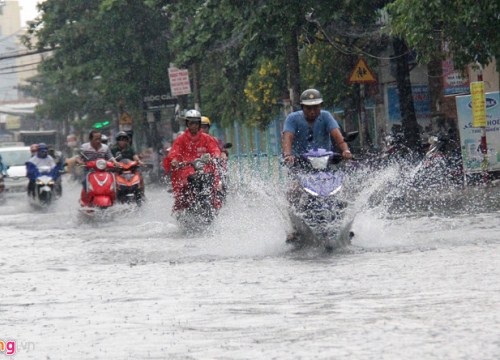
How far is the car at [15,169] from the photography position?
39.7 meters

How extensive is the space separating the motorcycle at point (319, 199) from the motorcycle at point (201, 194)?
15.0 feet

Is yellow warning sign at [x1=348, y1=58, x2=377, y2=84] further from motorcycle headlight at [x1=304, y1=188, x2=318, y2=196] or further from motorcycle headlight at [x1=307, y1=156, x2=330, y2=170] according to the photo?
motorcycle headlight at [x1=304, y1=188, x2=318, y2=196]

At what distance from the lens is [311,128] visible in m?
13.5

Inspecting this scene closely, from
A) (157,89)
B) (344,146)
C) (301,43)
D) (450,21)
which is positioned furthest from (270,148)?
(344,146)

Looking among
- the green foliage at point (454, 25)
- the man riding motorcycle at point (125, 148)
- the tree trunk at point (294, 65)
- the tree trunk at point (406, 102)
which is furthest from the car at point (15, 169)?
the green foliage at point (454, 25)

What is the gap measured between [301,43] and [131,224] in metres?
12.8

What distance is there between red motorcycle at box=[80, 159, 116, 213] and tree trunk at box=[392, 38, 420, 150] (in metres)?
8.68

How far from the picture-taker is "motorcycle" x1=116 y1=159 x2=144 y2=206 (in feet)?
70.4

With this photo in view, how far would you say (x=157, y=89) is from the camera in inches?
1914

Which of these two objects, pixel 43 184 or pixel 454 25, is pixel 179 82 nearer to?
pixel 43 184

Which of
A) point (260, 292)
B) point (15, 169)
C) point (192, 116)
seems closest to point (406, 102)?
point (192, 116)

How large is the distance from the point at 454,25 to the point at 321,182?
9.77 metres

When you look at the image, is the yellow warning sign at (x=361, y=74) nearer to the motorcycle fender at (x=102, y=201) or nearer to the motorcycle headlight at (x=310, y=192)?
the motorcycle fender at (x=102, y=201)

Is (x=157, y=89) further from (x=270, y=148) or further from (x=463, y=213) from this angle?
(x=463, y=213)
